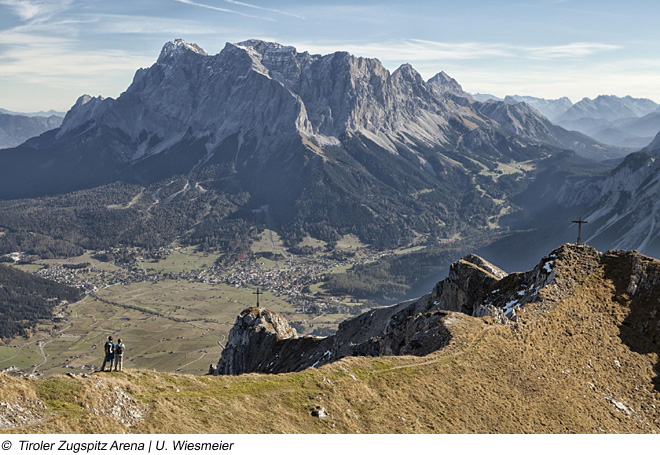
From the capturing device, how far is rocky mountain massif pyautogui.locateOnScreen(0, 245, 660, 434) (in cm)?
3441

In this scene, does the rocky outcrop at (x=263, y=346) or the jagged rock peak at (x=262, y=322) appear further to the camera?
the jagged rock peak at (x=262, y=322)

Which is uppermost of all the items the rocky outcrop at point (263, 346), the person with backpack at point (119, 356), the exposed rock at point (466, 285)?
the person with backpack at point (119, 356)

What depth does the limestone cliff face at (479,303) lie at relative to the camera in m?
60.5

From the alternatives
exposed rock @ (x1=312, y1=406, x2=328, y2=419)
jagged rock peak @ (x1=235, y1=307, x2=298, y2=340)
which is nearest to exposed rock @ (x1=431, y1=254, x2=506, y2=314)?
jagged rock peak @ (x1=235, y1=307, x2=298, y2=340)

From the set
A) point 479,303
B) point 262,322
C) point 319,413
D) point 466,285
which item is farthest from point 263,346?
point 319,413

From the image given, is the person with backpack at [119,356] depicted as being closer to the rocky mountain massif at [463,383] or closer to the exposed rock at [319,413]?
the rocky mountain massif at [463,383]

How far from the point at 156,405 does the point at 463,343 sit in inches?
1224

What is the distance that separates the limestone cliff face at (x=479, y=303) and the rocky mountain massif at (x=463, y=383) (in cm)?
23

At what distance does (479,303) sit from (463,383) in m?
30.5

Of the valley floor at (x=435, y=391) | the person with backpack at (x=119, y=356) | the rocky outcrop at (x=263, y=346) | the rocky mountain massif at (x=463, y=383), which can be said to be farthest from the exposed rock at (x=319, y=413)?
the rocky outcrop at (x=263, y=346)

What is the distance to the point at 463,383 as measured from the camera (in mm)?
48188

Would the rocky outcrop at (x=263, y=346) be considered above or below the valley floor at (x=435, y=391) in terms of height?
below

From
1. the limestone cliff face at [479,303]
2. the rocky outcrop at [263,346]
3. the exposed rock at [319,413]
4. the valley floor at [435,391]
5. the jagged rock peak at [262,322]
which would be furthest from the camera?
the jagged rock peak at [262,322]
